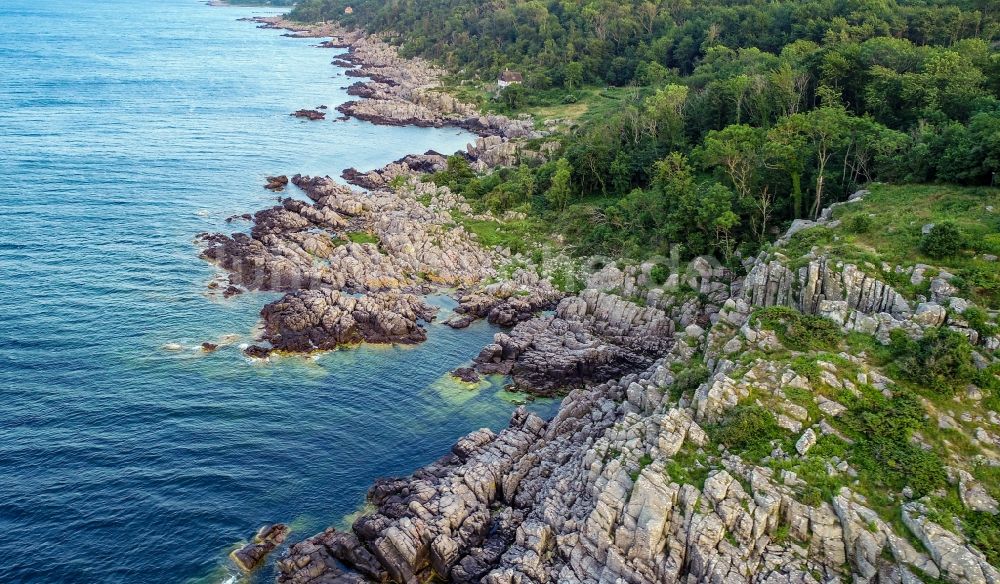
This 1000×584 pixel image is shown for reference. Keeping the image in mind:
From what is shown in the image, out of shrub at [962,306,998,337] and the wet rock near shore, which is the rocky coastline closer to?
shrub at [962,306,998,337]

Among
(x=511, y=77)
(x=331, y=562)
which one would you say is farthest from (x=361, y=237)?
(x=511, y=77)

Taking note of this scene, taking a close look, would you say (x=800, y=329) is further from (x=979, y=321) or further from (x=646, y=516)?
(x=646, y=516)

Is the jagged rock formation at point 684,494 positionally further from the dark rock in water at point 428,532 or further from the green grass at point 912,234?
the green grass at point 912,234

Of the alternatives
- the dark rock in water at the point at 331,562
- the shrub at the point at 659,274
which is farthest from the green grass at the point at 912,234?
the dark rock in water at the point at 331,562

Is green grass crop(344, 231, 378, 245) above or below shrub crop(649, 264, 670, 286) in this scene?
below

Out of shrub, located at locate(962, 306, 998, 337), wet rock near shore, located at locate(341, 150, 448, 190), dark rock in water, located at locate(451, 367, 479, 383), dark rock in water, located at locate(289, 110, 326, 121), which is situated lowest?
dark rock in water, located at locate(451, 367, 479, 383)

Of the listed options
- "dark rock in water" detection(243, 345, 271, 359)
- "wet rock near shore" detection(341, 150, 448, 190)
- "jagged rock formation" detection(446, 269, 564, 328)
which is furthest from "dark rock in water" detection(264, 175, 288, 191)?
"dark rock in water" detection(243, 345, 271, 359)

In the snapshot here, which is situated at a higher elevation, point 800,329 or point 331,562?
point 800,329

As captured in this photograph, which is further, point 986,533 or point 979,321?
point 979,321
